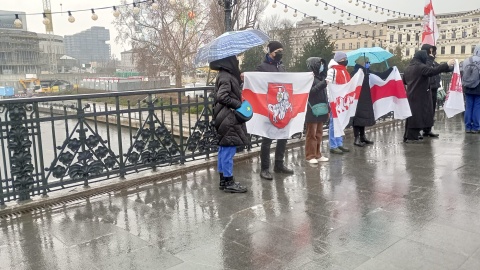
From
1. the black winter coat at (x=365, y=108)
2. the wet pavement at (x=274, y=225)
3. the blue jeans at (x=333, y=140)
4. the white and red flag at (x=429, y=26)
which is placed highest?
the white and red flag at (x=429, y=26)

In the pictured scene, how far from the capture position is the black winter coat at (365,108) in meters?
7.91

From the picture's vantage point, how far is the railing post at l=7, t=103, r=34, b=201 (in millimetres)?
4711

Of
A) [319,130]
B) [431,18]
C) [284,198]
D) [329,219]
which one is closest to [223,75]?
[284,198]

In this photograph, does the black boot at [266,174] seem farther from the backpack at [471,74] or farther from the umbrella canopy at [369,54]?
the backpack at [471,74]

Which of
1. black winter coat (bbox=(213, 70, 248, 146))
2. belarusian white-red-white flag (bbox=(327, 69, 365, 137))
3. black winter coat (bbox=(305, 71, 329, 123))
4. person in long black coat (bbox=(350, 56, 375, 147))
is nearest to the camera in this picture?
black winter coat (bbox=(213, 70, 248, 146))

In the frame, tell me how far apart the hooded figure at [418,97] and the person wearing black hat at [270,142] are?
3537mm

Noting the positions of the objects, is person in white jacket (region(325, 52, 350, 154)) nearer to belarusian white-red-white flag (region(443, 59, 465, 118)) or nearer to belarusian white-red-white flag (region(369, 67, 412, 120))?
belarusian white-red-white flag (region(369, 67, 412, 120))

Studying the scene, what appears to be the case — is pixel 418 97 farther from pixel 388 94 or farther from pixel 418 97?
pixel 388 94

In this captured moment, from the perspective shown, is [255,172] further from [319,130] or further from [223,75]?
[223,75]

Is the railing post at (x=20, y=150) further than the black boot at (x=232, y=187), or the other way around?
the black boot at (x=232, y=187)

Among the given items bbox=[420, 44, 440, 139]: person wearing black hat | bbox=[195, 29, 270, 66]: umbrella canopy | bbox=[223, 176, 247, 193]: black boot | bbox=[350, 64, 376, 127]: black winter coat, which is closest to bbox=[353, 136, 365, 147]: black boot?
bbox=[350, 64, 376, 127]: black winter coat

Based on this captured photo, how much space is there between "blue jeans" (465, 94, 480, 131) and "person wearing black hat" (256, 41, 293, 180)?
5.48m

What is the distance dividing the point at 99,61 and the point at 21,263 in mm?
83969

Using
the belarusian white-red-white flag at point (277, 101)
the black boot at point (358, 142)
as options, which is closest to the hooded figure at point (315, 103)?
the belarusian white-red-white flag at point (277, 101)
